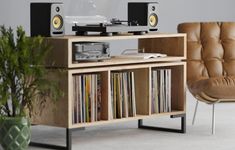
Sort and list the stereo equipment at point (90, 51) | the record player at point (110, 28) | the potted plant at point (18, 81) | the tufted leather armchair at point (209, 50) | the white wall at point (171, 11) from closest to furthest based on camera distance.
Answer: the potted plant at point (18, 81), the stereo equipment at point (90, 51), the record player at point (110, 28), the tufted leather armchair at point (209, 50), the white wall at point (171, 11)

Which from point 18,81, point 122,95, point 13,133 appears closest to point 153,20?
point 122,95

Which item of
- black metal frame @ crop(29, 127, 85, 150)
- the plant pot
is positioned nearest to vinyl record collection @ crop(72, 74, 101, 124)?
black metal frame @ crop(29, 127, 85, 150)

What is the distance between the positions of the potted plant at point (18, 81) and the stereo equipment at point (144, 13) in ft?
3.77

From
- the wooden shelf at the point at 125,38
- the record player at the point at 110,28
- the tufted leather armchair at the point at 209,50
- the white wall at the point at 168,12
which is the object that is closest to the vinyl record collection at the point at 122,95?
the wooden shelf at the point at 125,38

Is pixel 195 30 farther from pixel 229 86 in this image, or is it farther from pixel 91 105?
pixel 91 105

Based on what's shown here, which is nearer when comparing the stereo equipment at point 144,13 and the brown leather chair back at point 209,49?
the stereo equipment at point 144,13

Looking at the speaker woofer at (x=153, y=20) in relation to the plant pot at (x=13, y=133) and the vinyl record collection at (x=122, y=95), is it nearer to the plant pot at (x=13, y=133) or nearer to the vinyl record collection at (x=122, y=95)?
the vinyl record collection at (x=122, y=95)

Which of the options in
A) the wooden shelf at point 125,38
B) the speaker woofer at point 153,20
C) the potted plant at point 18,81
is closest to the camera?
the potted plant at point 18,81

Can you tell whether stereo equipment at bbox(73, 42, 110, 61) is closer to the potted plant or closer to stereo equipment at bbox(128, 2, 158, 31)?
the potted plant

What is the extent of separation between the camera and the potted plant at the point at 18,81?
4262 mm

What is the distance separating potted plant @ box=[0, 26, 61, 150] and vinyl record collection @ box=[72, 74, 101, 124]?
0.34 metres

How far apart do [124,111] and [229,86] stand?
0.79 metres

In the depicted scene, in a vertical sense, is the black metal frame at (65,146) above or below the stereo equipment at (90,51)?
below

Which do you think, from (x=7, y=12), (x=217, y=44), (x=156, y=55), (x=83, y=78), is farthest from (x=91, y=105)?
(x=7, y=12)
